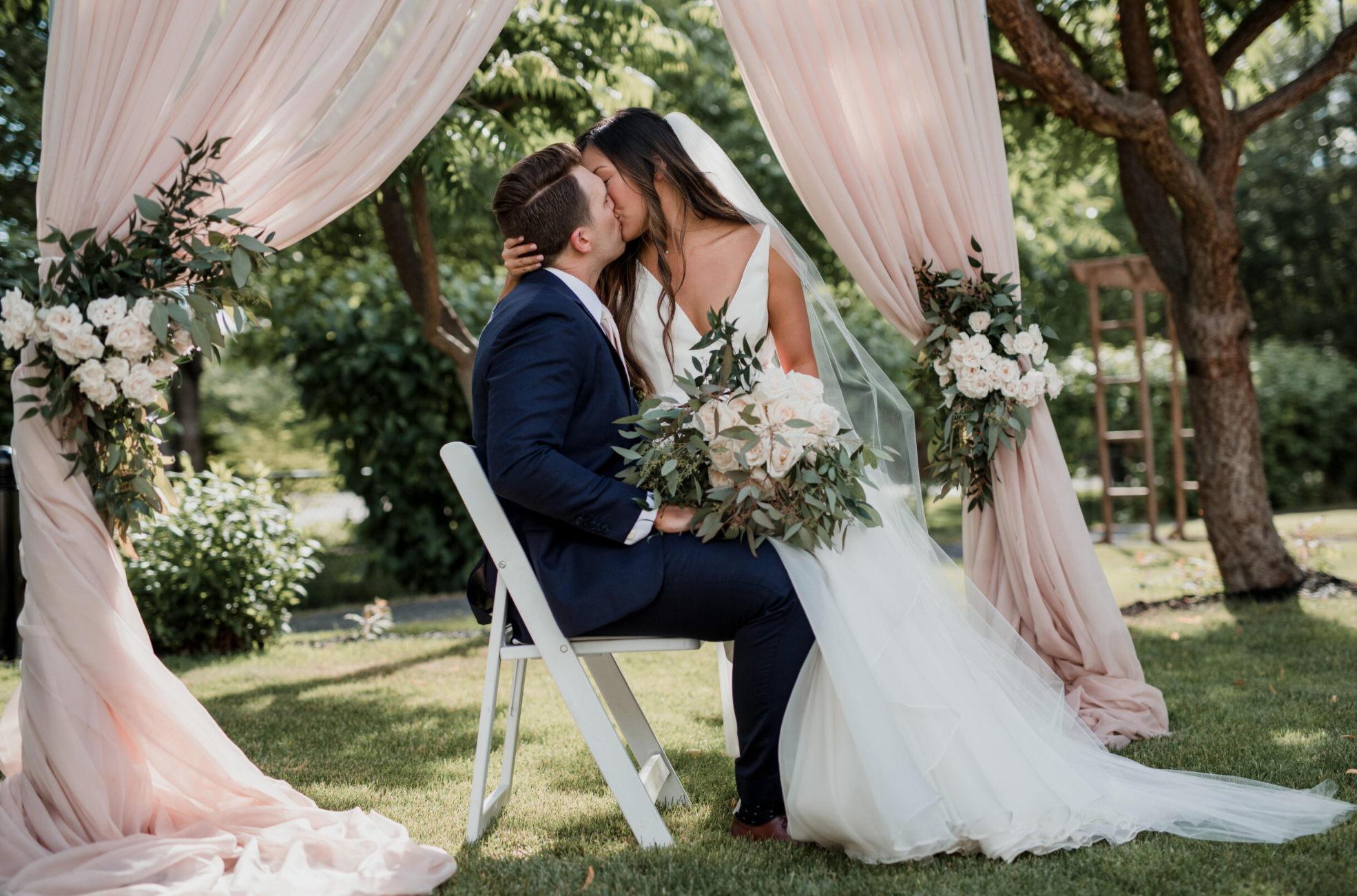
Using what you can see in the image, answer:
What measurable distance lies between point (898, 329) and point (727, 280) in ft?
2.69

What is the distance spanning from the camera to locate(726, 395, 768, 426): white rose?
2.57 metres

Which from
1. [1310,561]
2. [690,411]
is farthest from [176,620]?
[1310,561]

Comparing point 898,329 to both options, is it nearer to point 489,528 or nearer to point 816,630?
point 816,630

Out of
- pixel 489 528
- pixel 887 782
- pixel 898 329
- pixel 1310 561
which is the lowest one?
Result: pixel 1310 561

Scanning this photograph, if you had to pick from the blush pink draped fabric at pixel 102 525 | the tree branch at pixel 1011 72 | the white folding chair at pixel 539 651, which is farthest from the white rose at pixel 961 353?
the tree branch at pixel 1011 72

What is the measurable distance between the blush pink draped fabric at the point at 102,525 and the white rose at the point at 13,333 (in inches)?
6.3

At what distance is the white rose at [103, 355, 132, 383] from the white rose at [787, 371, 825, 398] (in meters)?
1.74

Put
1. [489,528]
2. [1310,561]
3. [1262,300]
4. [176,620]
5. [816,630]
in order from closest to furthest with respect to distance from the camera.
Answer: [816,630] < [489,528] < [176,620] < [1310,561] < [1262,300]

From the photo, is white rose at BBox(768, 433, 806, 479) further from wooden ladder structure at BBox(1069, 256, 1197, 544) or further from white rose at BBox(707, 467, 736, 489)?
wooden ladder structure at BBox(1069, 256, 1197, 544)

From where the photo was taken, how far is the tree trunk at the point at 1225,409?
5781 mm

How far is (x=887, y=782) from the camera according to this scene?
93.7 inches

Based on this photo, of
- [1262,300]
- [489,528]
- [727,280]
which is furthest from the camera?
[1262,300]

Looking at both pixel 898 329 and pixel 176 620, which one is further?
pixel 176 620

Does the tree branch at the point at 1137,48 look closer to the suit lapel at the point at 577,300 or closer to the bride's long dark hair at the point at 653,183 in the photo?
the bride's long dark hair at the point at 653,183
